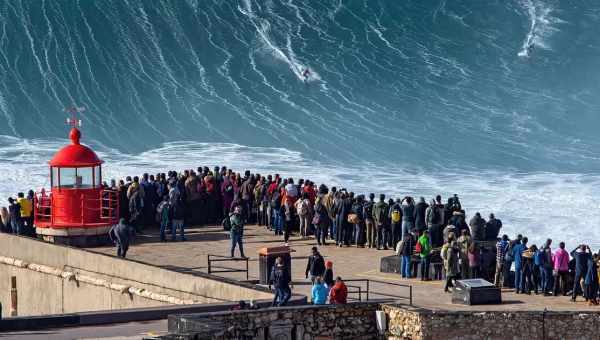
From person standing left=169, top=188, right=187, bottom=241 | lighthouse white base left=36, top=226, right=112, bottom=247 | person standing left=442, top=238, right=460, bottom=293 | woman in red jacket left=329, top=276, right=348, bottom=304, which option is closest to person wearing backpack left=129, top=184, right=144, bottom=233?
person standing left=169, top=188, right=187, bottom=241

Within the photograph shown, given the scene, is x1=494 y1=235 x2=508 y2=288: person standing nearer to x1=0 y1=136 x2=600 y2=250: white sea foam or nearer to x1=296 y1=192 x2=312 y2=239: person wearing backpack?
x1=296 y1=192 x2=312 y2=239: person wearing backpack

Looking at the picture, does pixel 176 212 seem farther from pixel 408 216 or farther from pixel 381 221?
pixel 408 216

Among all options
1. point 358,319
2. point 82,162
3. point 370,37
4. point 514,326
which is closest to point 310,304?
point 358,319

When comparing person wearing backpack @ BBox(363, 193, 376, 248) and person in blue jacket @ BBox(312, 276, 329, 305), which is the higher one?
person wearing backpack @ BBox(363, 193, 376, 248)

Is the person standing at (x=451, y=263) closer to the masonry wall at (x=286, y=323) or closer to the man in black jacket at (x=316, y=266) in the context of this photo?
the man in black jacket at (x=316, y=266)

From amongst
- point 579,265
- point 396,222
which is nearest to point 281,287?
point 579,265

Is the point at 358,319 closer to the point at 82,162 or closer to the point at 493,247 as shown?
the point at 493,247

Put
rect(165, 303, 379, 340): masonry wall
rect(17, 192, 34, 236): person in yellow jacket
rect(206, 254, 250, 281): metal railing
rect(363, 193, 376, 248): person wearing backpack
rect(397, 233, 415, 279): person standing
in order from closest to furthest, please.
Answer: rect(165, 303, 379, 340): masonry wall → rect(397, 233, 415, 279): person standing → rect(206, 254, 250, 281): metal railing → rect(363, 193, 376, 248): person wearing backpack → rect(17, 192, 34, 236): person in yellow jacket

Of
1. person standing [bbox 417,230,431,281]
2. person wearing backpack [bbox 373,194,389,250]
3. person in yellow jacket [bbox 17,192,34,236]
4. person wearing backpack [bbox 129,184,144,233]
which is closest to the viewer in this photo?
person standing [bbox 417,230,431,281]
